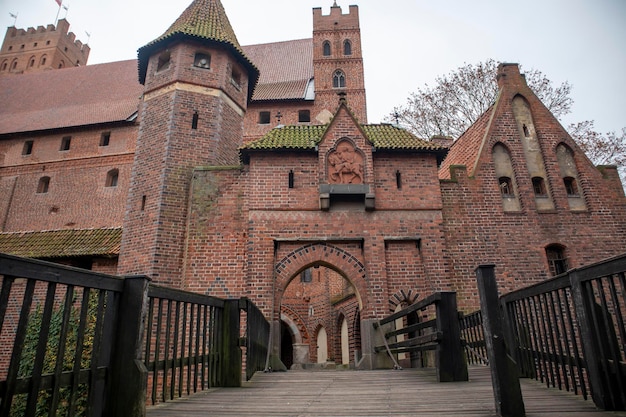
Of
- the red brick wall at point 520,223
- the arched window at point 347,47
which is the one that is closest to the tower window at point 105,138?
the arched window at point 347,47

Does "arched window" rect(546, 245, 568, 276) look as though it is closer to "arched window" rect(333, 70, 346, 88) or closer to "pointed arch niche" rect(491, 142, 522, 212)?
"pointed arch niche" rect(491, 142, 522, 212)

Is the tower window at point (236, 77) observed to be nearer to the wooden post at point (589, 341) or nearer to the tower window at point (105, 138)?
the tower window at point (105, 138)

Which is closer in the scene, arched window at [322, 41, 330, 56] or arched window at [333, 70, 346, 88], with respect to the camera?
arched window at [333, 70, 346, 88]

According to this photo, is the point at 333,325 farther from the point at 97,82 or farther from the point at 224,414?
the point at 97,82

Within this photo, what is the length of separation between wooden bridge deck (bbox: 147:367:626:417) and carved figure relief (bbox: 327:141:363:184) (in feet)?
24.0

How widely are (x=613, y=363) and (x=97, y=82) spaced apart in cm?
3490

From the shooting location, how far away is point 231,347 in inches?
224

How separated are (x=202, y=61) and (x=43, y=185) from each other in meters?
16.8

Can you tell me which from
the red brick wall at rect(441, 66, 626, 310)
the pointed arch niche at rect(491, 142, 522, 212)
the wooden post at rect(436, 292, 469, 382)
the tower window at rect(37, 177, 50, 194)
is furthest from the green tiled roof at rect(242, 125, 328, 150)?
the tower window at rect(37, 177, 50, 194)

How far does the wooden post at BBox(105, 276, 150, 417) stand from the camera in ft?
10.7

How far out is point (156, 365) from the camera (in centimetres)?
404

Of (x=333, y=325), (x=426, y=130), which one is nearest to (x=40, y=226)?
(x=333, y=325)

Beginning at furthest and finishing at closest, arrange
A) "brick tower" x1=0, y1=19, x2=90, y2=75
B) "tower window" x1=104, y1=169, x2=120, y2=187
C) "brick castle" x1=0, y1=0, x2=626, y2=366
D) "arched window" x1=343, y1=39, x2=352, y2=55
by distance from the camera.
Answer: "brick tower" x1=0, y1=19, x2=90, y2=75
"arched window" x1=343, y1=39, x2=352, y2=55
"tower window" x1=104, y1=169, x2=120, y2=187
"brick castle" x1=0, y1=0, x2=626, y2=366

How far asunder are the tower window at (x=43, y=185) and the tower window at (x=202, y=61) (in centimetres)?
1631
